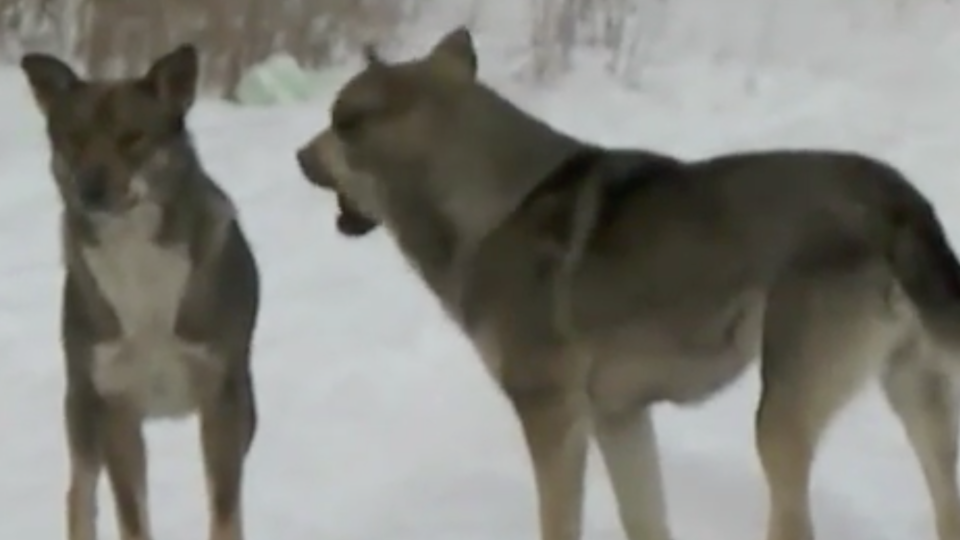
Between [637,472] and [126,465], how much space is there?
101cm

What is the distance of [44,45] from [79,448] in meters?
4.84

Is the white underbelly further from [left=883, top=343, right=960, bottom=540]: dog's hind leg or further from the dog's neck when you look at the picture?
[left=883, top=343, right=960, bottom=540]: dog's hind leg

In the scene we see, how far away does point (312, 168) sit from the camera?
3510 millimetres

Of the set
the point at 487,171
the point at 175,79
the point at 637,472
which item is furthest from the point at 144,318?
the point at 637,472

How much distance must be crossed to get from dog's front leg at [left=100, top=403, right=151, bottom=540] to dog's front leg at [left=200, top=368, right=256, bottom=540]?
0.41 ft

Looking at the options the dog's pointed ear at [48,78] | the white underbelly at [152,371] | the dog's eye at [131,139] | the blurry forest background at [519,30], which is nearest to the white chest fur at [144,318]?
the white underbelly at [152,371]

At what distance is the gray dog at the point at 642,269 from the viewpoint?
3.21 metres

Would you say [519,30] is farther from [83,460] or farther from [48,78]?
[48,78]

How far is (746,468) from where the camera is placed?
4.22m

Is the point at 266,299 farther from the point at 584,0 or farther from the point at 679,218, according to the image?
the point at 584,0

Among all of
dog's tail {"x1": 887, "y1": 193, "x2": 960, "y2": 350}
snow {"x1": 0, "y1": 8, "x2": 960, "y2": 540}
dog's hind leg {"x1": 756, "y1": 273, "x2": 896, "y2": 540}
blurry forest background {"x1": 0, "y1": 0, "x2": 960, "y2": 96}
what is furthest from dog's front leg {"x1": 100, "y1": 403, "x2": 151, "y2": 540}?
blurry forest background {"x1": 0, "y1": 0, "x2": 960, "y2": 96}

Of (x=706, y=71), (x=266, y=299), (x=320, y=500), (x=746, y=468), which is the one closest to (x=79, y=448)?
(x=320, y=500)

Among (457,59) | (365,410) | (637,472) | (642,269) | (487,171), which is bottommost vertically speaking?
(365,410)

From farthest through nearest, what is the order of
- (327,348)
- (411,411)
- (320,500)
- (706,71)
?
(706,71), (327,348), (411,411), (320,500)
